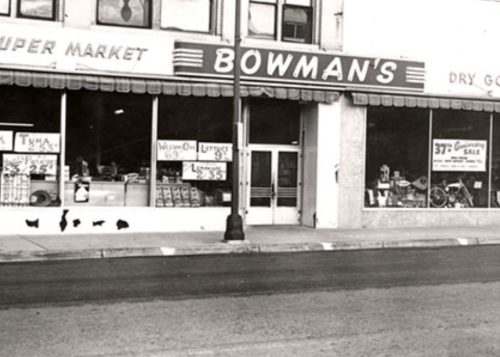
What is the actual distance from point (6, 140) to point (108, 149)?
7.61 ft

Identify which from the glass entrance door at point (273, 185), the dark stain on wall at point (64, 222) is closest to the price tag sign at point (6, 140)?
the dark stain on wall at point (64, 222)

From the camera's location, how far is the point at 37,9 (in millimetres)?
17281

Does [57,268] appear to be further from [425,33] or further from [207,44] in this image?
[425,33]

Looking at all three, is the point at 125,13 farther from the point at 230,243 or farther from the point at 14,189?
the point at 230,243

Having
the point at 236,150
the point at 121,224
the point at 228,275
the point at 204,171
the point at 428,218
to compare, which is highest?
the point at 236,150

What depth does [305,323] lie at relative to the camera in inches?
310

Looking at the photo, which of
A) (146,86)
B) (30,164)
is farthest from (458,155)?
(30,164)

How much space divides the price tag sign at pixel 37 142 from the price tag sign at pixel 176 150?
246 centimetres

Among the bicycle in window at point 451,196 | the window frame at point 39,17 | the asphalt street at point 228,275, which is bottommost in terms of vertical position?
the asphalt street at point 228,275

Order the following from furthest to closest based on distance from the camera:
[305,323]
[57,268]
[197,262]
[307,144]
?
[307,144] < [197,262] < [57,268] < [305,323]

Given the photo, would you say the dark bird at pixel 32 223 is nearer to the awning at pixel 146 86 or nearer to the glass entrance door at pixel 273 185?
the awning at pixel 146 86

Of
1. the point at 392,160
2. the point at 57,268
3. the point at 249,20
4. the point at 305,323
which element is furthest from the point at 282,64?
the point at 305,323

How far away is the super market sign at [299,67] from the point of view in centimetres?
1803

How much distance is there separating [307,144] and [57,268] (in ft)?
30.4
